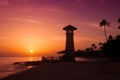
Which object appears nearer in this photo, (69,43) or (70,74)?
(70,74)

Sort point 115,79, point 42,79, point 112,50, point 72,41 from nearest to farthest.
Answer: point 115,79 → point 42,79 → point 72,41 → point 112,50

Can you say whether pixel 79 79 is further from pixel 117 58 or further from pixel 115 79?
pixel 117 58

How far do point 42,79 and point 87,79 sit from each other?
4058 mm

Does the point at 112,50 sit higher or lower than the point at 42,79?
higher

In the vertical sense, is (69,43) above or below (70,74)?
above

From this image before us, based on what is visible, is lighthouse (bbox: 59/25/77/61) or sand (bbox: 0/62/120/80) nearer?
sand (bbox: 0/62/120/80)

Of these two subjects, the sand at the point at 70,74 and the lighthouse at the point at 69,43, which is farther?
the lighthouse at the point at 69,43

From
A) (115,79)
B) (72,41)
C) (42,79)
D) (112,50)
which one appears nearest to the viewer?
(115,79)

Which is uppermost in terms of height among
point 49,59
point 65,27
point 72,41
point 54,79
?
point 65,27

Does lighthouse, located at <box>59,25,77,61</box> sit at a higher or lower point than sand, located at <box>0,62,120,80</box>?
higher

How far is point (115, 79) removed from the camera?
14875 mm

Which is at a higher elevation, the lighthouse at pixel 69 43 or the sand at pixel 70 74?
the lighthouse at pixel 69 43

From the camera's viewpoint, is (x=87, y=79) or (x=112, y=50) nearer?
(x=87, y=79)

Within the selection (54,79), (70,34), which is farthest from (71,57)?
(54,79)
